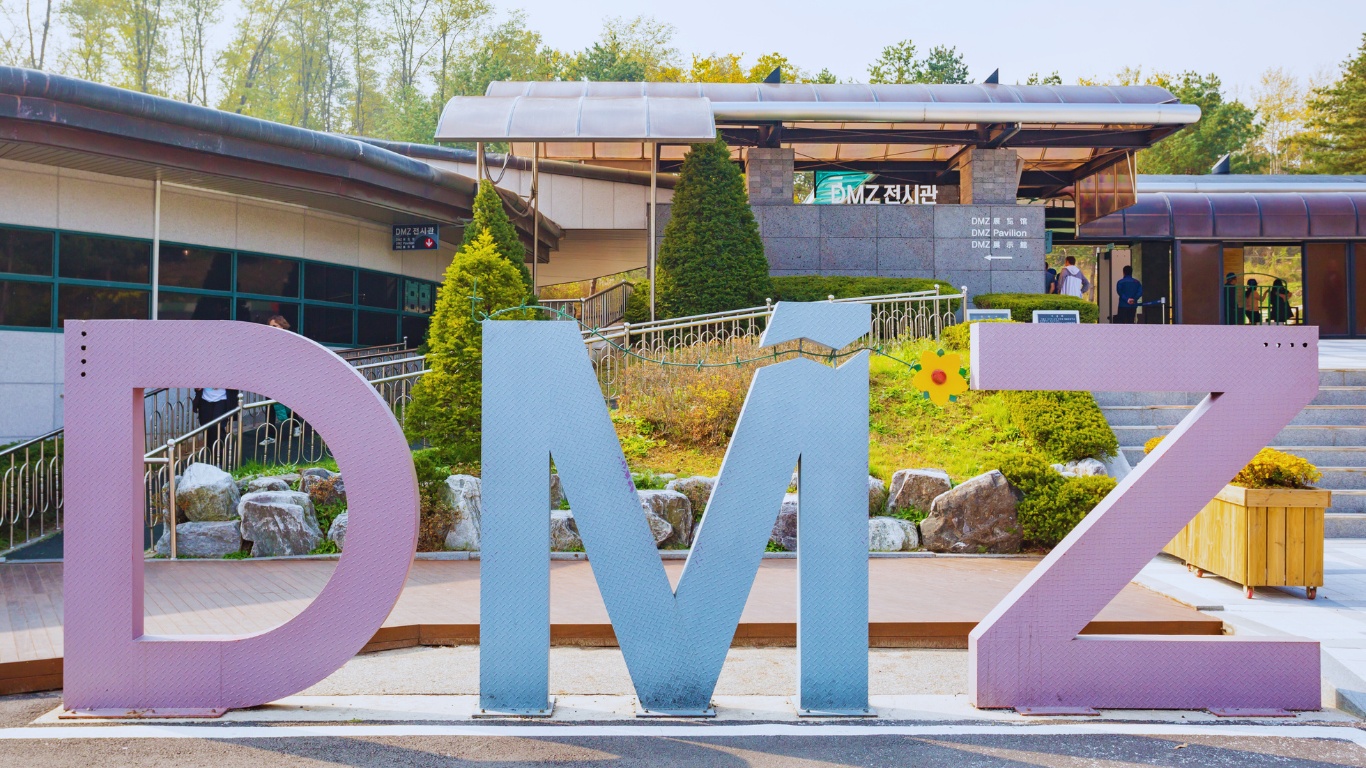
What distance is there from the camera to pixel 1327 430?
11.6 m

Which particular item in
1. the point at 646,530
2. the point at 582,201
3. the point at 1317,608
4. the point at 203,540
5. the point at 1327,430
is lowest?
the point at 1317,608

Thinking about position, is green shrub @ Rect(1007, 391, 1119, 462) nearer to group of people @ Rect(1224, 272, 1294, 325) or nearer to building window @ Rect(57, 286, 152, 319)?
building window @ Rect(57, 286, 152, 319)

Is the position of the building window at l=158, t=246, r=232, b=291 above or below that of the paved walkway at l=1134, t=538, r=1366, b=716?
above

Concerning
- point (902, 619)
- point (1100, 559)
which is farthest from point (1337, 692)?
point (902, 619)

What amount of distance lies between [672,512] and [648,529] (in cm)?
462

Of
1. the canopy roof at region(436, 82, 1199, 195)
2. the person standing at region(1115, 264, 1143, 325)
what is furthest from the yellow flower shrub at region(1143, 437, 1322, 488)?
the person standing at region(1115, 264, 1143, 325)

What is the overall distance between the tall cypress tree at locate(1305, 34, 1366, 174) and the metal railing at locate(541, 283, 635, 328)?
100 ft

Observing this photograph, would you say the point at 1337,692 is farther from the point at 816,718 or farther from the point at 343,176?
the point at 343,176

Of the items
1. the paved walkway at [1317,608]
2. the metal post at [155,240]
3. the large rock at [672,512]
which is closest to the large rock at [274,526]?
the large rock at [672,512]

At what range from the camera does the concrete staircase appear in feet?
34.2

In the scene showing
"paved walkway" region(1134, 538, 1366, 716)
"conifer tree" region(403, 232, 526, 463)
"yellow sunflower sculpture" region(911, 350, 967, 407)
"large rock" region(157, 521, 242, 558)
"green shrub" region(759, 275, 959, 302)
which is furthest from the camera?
"green shrub" region(759, 275, 959, 302)

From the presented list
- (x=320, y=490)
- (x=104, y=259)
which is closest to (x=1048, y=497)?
(x=320, y=490)

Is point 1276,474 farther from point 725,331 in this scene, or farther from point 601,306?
point 601,306

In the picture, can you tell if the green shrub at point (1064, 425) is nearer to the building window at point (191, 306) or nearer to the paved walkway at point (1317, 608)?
the paved walkway at point (1317, 608)
